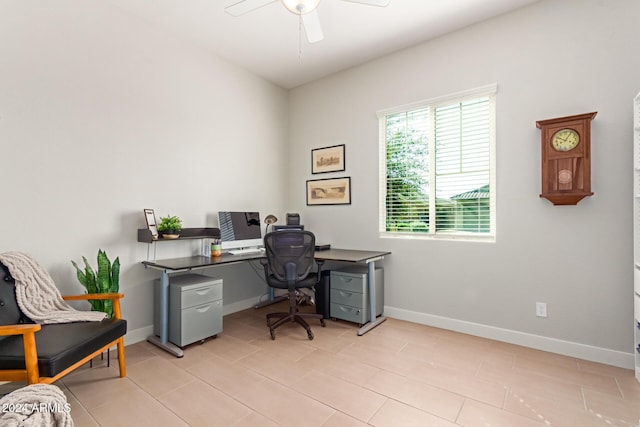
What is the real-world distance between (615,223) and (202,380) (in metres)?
3.35

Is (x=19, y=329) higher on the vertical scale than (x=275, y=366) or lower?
higher

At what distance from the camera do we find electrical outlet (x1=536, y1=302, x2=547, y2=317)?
276 cm

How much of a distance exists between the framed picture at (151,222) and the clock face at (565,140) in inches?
140

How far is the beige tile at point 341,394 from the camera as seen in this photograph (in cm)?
193

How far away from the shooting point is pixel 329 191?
420 cm

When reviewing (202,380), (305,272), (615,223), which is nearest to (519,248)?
(615,223)

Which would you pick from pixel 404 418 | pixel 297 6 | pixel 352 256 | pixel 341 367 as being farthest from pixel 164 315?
pixel 297 6

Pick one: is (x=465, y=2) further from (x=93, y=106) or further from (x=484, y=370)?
(x=93, y=106)

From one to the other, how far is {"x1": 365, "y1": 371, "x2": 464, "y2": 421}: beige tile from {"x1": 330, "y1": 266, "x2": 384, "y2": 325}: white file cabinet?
0.98 m

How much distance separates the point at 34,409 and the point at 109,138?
7.57 feet

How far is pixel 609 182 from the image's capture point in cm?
249

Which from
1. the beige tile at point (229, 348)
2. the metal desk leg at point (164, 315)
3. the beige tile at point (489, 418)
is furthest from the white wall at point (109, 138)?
the beige tile at point (489, 418)

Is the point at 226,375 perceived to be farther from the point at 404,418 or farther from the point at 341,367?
the point at 404,418

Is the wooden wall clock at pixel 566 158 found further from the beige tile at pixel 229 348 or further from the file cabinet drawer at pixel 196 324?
the file cabinet drawer at pixel 196 324
